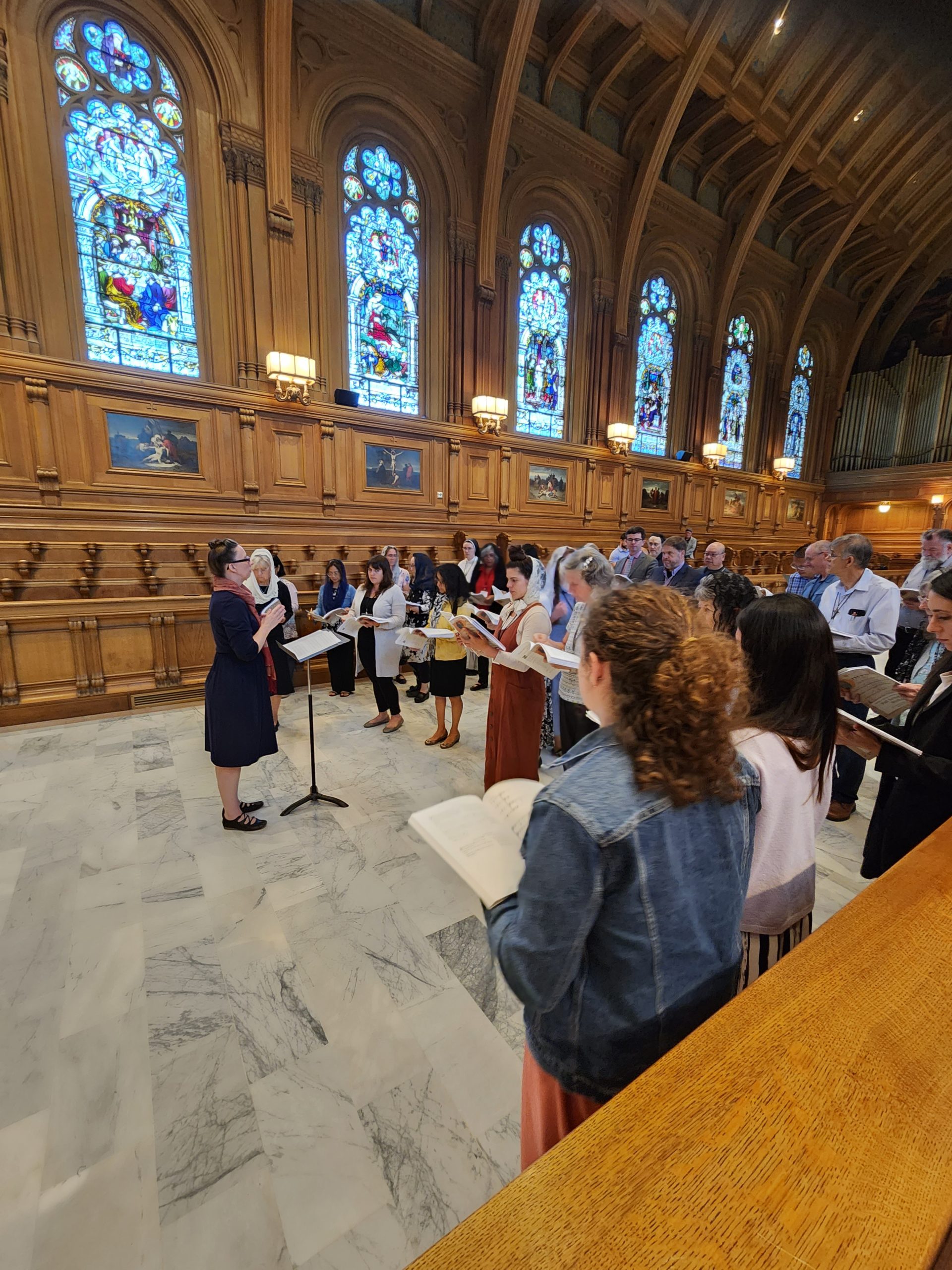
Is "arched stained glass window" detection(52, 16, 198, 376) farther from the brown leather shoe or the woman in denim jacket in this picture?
the brown leather shoe

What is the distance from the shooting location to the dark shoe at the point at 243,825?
315 centimetres

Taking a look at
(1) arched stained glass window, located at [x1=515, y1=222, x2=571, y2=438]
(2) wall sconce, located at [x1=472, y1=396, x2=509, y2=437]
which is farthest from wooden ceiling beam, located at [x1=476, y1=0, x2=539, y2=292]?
(2) wall sconce, located at [x1=472, y1=396, x2=509, y2=437]

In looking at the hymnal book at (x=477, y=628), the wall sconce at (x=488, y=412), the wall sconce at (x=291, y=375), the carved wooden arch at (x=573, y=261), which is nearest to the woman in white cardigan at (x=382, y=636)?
the hymnal book at (x=477, y=628)

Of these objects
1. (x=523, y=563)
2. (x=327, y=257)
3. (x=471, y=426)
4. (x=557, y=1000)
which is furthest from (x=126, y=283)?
(x=557, y=1000)

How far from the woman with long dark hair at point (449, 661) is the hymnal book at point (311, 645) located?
1.11 metres

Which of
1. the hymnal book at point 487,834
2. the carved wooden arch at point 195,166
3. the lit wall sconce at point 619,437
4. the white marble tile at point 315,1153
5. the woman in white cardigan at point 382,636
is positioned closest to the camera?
the hymnal book at point 487,834

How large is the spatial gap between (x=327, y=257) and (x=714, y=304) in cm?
895

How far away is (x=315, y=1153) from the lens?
1.52 m

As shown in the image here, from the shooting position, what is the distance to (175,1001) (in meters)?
2.02

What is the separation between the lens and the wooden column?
19.7 ft

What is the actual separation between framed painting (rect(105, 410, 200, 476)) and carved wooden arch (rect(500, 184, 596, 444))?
5201mm

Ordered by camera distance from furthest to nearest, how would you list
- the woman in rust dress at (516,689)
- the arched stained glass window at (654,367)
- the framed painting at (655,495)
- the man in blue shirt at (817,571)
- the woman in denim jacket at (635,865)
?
the framed painting at (655,495) → the arched stained glass window at (654,367) → the man in blue shirt at (817,571) → the woman in rust dress at (516,689) → the woman in denim jacket at (635,865)

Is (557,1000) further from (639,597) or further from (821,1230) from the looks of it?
(639,597)

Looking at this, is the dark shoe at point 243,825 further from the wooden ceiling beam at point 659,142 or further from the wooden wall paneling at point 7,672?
the wooden ceiling beam at point 659,142
